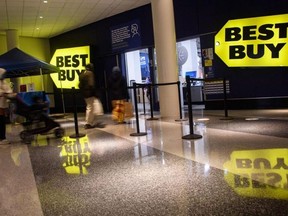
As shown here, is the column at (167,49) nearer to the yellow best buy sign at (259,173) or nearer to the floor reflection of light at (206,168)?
the yellow best buy sign at (259,173)

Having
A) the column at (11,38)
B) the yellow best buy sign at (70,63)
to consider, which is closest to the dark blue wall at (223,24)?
the yellow best buy sign at (70,63)

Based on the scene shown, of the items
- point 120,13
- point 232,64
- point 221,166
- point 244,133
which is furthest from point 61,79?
point 221,166

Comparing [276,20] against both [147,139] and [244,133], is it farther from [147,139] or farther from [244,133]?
[147,139]

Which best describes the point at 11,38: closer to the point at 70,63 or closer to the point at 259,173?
the point at 70,63

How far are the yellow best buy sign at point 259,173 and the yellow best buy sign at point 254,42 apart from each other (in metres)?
5.08

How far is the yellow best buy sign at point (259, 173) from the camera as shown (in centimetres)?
244

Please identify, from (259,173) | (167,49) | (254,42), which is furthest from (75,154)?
(254,42)

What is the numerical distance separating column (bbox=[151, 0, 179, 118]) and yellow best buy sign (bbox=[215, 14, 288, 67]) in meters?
1.64

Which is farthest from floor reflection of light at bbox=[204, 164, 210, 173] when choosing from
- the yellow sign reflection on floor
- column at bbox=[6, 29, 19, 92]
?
column at bbox=[6, 29, 19, 92]

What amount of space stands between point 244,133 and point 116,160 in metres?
2.19

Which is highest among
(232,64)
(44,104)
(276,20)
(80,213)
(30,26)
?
(30,26)

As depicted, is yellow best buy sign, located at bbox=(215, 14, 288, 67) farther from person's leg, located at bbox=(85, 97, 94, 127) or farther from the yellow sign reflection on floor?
the yellow sign reflection on floor

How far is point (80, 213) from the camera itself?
228 centimetres

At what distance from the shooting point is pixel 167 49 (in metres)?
8.13
